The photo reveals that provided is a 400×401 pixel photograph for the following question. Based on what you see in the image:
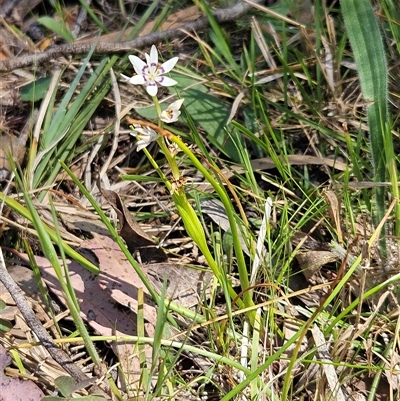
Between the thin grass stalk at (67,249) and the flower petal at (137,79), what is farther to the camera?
the thin grass stalk at (67,249)

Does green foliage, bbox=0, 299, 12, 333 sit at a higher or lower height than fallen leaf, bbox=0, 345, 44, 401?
higher

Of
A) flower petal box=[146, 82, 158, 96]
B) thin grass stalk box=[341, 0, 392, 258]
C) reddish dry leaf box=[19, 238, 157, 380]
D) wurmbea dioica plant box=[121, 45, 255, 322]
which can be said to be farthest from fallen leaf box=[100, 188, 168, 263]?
thin grass stalk box=[341, 0, 392, 258]

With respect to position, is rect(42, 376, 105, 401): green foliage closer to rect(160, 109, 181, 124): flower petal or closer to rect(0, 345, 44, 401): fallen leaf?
rect(0, 345, 44, 401): fallen leaf

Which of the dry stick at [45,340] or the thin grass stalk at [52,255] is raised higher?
the thin grass stalk at [52,255]

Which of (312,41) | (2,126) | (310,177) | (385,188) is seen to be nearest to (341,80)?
(312,41)

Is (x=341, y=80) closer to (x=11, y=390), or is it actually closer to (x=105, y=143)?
(x=105, y=143)

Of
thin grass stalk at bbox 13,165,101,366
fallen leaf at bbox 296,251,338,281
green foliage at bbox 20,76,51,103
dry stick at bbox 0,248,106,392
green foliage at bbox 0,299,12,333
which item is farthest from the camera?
green foliage at bbox 20,76,51,103

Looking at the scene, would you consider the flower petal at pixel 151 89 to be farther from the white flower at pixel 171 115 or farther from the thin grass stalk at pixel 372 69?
the thin grass stalk at pixel 372 69

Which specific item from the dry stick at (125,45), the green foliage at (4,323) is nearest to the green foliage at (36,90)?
the dry stick at (125,45)

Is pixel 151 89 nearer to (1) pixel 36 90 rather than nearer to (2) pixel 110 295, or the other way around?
(2) pixel 110 295

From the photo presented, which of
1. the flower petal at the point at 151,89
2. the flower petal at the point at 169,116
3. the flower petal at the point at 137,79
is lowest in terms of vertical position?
the flower petal at the point at 169,116
